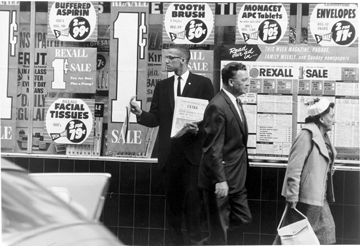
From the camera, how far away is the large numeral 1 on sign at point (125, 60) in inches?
277

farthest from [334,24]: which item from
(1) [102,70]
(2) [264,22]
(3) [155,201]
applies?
(3) [155,201]

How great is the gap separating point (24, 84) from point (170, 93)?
5.40 ft

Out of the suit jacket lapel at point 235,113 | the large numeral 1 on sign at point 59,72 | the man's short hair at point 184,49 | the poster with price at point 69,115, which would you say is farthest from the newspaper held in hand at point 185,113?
the large numeral 1 on sign at point 59,72

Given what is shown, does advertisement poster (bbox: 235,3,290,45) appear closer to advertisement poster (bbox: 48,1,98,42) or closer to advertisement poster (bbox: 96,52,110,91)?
advertisement poster (bbox: 96,52,110,91)

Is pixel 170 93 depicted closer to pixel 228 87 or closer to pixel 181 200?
pixel 228 87

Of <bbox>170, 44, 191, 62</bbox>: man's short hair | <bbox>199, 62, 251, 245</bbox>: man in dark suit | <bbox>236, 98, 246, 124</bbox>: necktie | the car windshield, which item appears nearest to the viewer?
the car windshield

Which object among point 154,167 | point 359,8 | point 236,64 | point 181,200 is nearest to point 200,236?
point 181,200

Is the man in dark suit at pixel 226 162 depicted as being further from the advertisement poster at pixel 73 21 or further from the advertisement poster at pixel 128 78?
the advertisement poster at pixel 73 21

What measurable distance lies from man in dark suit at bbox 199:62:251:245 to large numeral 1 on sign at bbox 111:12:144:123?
925 millimetres

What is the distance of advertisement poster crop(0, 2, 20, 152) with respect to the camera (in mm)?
7051

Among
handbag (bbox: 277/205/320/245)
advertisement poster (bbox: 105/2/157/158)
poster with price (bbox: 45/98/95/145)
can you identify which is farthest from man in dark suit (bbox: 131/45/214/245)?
handbag (bbox: 277/205/320/245)

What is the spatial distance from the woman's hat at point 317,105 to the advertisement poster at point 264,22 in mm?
731

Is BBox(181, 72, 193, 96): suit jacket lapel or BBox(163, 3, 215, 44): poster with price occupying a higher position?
BBox(163, 3, 215, 44): poster with price

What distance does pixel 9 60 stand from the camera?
705 centimetres
